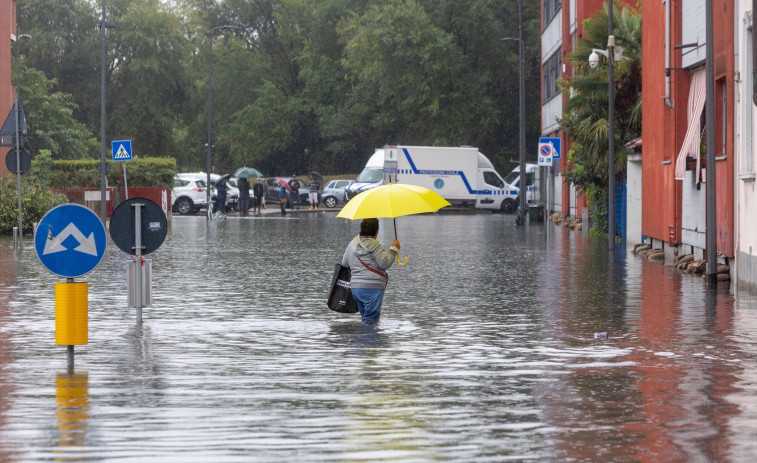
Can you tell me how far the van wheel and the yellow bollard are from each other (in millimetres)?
52458

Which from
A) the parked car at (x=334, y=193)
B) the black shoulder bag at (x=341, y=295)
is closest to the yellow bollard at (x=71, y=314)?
the black shoulder bag at (x=341, y=295)

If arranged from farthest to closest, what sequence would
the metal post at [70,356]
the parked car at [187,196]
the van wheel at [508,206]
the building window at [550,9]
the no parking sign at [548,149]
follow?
1. the van wheel at [508,206]
2. the parked car at [187,196]
3. the building window at [550,9]
4. the no parking sign at [548,149]
5. the metal post at [70,356]

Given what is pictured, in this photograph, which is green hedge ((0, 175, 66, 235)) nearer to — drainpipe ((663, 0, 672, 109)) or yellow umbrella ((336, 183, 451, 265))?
drainpipe ((663, 0, 672, 109))

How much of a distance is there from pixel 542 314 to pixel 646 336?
2455mm

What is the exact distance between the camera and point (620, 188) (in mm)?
36844

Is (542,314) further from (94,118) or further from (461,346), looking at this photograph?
(94,118)

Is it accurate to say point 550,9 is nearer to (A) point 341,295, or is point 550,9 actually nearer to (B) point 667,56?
(B) point 667,56

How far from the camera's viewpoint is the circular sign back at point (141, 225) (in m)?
13.2

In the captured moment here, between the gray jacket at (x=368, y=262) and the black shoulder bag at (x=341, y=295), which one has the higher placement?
the gray jacket at (x=368, y=262)

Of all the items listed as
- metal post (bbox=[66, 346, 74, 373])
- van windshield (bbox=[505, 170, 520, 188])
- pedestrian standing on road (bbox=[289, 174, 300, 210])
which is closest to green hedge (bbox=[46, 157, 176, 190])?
pedestrian standing on road (bbox=[289, 174, 300, 210])

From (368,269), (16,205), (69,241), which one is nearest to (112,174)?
(16,205)

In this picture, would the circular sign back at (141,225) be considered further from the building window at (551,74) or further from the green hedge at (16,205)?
the building window at (551,74)

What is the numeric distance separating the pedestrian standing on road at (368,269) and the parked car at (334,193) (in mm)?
56661

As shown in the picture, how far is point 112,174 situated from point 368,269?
39.5 meters
